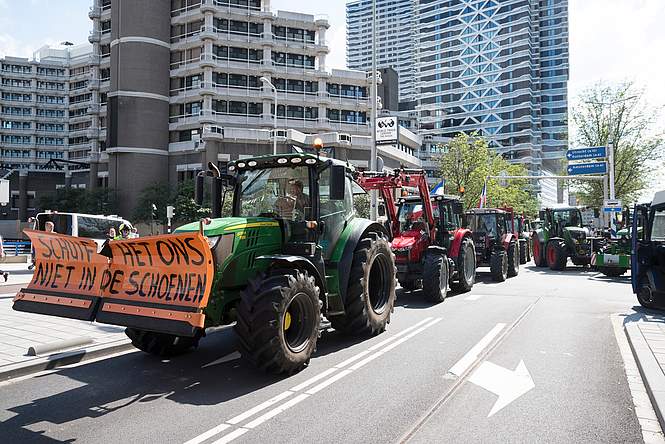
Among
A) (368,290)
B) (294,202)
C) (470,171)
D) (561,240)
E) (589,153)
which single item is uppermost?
(470,171)

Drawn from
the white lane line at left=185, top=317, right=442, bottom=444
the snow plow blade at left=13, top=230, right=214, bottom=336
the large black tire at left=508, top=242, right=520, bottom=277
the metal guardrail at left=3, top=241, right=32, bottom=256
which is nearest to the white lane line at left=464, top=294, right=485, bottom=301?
the white lane line at left=185, top=317, right=442, bottom=444

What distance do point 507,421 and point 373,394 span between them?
139 cm

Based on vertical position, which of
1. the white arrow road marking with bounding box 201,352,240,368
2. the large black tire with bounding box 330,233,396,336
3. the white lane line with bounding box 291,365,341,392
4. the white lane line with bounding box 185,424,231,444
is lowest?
the white arrow road marking with bounding box 201,352,240,368

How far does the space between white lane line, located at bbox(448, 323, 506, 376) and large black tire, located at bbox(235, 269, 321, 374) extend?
6.17 ft

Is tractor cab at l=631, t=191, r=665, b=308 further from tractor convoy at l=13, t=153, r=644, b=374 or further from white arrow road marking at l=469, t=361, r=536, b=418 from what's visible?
white arrow road marking at l=469, t=361, r=536, b=418

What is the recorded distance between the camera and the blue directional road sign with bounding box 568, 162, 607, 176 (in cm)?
3375

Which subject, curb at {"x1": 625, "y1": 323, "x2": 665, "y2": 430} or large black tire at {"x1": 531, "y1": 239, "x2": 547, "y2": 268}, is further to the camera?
large black tire at {"x1": 531, "y1": 239, "x2": 547, "y2": 268}

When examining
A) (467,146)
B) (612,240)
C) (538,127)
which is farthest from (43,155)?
(538,127)

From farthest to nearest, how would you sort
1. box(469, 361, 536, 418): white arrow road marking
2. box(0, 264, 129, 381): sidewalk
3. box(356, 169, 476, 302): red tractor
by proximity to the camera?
box(356, 169, 476, 302): red tractor
box(0, 264, 129, 381): sidewalk
box(469, 361, 536, 418): white arrow road marking

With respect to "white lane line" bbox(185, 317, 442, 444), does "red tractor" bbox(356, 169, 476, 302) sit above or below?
above

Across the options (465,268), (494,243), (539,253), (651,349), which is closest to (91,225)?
(465,268)

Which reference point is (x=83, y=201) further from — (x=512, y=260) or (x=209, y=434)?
(x=209, y=434)

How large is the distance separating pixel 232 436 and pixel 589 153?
110 ft

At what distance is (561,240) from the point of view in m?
21.7
